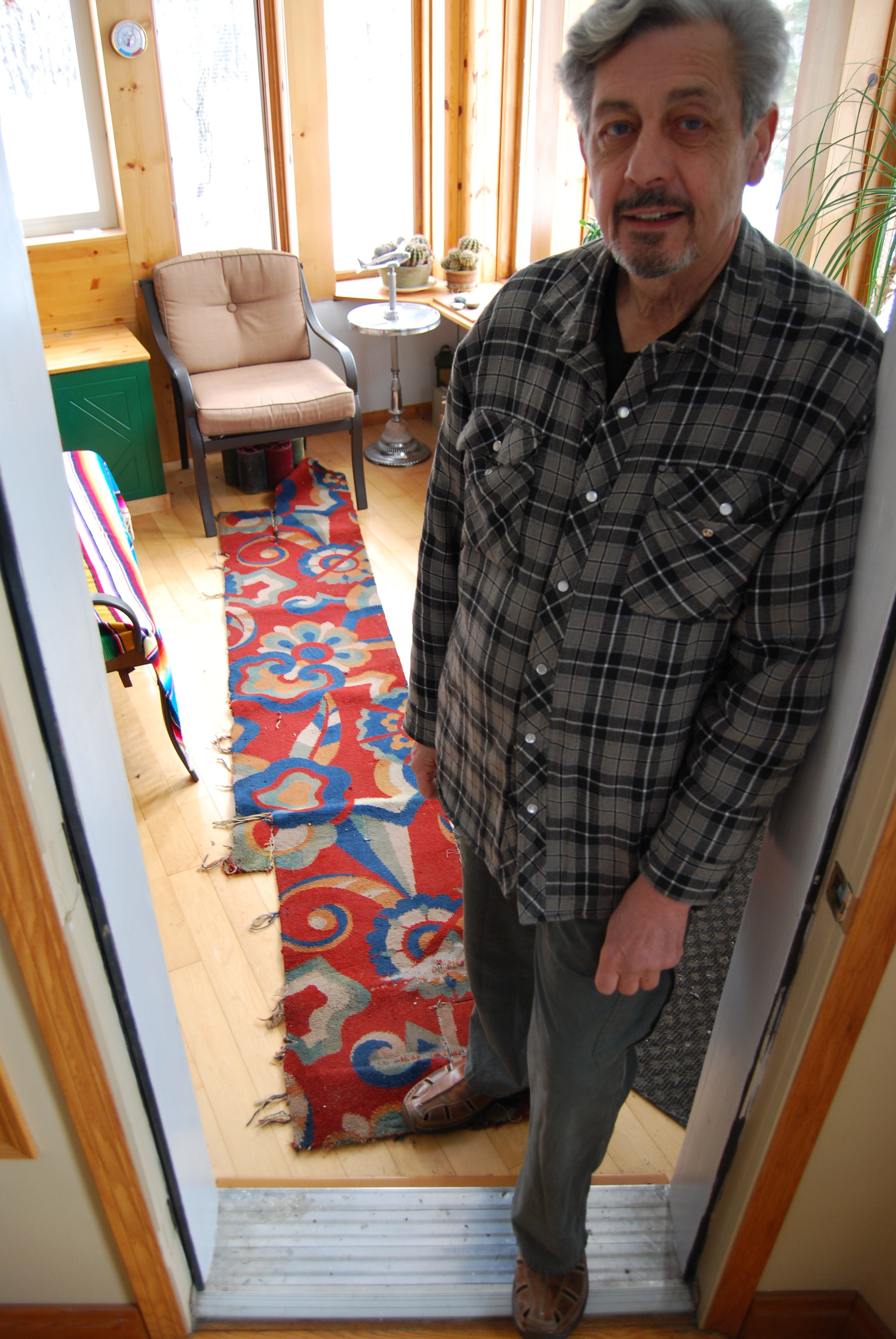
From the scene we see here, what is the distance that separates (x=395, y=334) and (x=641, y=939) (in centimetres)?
360

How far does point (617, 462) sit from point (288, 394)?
10.5 ft

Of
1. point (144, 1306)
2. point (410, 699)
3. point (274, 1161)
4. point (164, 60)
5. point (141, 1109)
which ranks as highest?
point (164, 60)

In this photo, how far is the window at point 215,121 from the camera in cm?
415

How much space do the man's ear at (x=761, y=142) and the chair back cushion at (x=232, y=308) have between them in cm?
351

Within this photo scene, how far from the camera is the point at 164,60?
4.14m

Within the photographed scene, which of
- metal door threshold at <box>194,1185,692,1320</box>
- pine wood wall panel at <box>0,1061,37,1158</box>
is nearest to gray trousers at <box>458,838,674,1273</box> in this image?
metal door threshold at <box>194,1185,692,1320</box>

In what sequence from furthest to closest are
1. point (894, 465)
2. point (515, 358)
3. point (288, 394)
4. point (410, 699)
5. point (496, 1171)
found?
point (288, 394)
point (496, 1171)
point (410, 699)
point (515, 358)
point (894, 465)

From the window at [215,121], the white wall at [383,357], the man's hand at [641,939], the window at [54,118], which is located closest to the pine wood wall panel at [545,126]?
the white wall at [383,357]

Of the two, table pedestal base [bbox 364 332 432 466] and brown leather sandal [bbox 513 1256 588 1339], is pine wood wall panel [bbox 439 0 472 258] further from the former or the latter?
brown leather sandal [bbox 513 1256 588 1339]

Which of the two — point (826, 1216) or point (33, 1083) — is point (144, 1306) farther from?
point (826, 1216)

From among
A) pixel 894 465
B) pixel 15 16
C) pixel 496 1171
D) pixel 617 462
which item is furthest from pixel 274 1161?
pixel 15 16

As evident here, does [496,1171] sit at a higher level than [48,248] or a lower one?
lower

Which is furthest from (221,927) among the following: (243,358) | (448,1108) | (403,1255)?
(243,358)

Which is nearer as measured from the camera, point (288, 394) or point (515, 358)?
point (515, 358)
